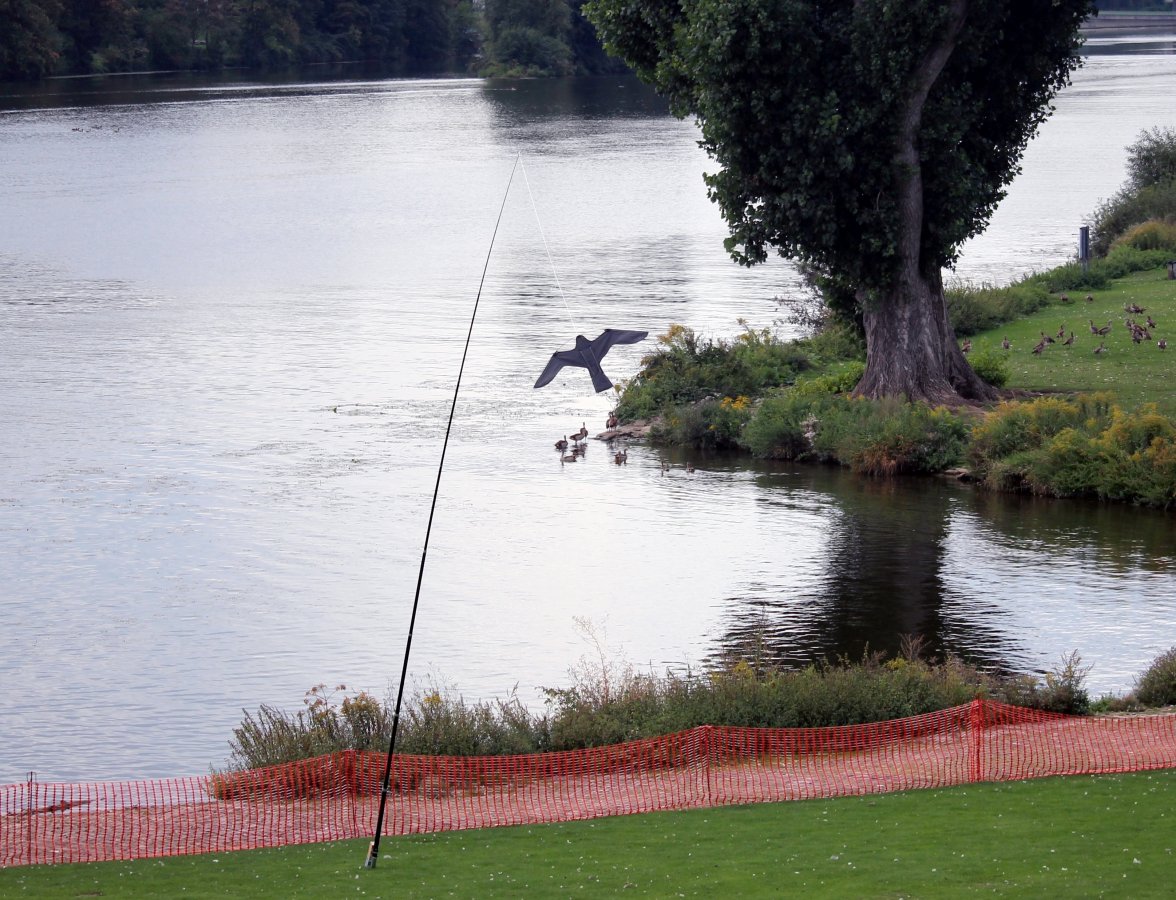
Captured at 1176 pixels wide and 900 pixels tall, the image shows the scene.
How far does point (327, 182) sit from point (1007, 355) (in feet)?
171

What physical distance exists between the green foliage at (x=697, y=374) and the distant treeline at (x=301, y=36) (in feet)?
316

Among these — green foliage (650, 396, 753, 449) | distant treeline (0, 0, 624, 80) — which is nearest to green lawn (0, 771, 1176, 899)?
green foliage (650, 396, 753, 449)

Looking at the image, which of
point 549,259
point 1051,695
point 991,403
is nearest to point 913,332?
point 991,403

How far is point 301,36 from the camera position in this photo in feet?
492

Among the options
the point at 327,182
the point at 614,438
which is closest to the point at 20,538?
the point at 614,438

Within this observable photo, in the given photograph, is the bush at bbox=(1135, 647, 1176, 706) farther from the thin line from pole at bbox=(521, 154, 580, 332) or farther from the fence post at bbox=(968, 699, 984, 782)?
the thin line from pole at bbox=(521, 154, 580, 332)

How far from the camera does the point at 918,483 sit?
3353 cm

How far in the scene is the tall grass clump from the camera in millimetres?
30344

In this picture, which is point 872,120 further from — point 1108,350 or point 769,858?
point 769,858

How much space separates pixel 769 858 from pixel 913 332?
950 inches

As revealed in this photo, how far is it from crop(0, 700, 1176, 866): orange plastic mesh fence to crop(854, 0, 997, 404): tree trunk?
58.6ft

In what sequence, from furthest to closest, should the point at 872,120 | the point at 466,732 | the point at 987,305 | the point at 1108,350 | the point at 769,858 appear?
the point at 987,305 → the point at 1108,350 → the point at 872,120 → the point at 466,732 → the point at 769,858

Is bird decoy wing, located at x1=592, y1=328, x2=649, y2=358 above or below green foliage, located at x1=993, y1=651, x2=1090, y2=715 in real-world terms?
above

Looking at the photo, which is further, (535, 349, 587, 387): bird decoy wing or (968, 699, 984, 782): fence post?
(535, 349, 587, 387): bird decoy wing
